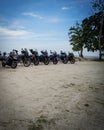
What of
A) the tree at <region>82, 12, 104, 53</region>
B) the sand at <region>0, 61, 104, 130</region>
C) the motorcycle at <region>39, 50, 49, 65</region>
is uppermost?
the tree at <region>82, 12, 104, 53</region>

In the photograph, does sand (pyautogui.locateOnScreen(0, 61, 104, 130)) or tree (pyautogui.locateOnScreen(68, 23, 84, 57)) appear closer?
sand (pyautogui.locateOnScreen(0, 61, 104, 130))

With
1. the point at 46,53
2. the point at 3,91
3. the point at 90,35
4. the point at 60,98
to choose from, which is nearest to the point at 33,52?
the point at 46,53

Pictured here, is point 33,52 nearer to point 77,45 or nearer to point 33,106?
point 33,106

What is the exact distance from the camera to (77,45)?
39.5 m

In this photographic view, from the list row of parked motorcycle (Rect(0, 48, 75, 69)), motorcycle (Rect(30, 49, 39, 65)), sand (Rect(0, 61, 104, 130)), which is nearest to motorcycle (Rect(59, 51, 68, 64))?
row of parked motorcycle (Rect(0, 48, 75, 69))

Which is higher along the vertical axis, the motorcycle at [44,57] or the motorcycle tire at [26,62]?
the motorcycle at [44,57]

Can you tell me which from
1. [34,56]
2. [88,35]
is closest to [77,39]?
[88,35]

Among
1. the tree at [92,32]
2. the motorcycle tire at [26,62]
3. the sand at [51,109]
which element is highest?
the tree at [92,32]

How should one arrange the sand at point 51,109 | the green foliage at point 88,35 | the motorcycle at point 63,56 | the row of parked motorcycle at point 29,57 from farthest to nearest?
the green foliage at point 88,35
the motorcycle at point 63,56
the row of parked motorcycle at point 29,57
the sand at point 51,109

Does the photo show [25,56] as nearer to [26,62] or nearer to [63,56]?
[26,62]

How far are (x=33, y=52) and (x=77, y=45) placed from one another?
2400 cm

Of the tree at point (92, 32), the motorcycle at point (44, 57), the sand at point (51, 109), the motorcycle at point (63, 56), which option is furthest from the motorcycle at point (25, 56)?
the tree at point (92, 32)

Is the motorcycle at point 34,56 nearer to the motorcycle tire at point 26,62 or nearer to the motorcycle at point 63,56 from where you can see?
the motorcycle tire at point 26,62

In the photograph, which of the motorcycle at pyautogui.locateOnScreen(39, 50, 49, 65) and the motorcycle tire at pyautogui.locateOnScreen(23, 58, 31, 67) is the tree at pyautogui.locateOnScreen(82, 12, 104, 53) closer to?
the motorcycle at pyautogui.locateOnScreen(39, 50, 49, 65)
